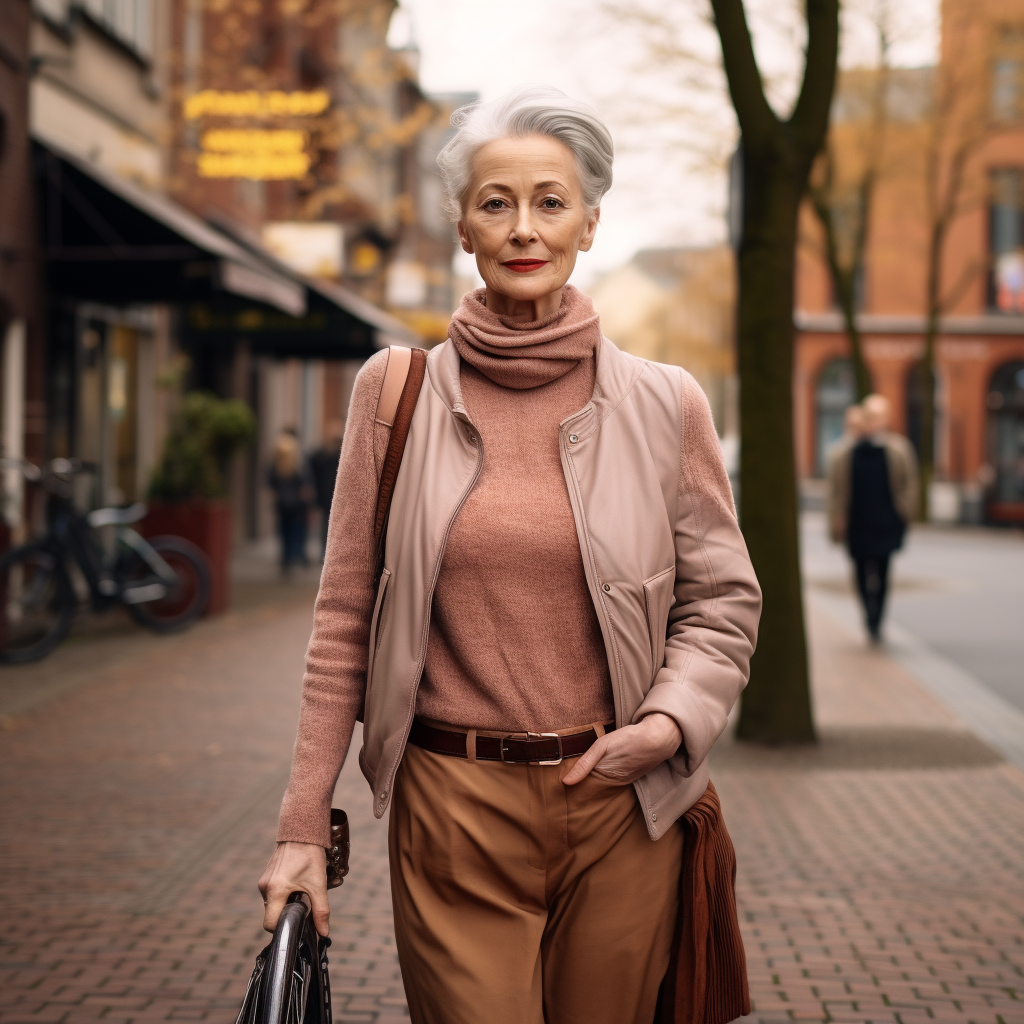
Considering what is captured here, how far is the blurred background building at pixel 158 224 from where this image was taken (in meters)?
12.5

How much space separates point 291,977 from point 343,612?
0.56m

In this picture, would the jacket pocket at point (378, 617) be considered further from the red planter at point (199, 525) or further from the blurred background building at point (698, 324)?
the blurred background building at point (698, 324)

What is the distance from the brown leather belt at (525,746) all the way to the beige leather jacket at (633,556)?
62 mm

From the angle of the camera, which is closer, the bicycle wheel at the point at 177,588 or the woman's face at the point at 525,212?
the woman's face at the point at 525,212

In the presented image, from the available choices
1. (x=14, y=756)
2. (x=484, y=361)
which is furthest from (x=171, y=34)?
(x=484, y=361)

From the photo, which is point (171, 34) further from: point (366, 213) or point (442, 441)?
point (442, 441)

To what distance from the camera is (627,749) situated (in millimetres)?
2096

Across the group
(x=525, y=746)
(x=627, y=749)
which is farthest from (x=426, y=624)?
(x=627, y=749)

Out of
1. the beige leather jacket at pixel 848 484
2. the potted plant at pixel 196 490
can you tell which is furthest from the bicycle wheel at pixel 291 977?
the potted plant at pixel 196 490

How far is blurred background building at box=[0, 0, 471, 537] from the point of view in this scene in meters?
12.5

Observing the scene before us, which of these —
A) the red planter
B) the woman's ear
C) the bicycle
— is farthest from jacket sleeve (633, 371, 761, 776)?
the red planter

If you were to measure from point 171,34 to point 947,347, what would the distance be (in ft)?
101

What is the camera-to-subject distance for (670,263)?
3397cm

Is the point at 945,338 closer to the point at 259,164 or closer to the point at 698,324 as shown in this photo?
the point at 698,324
